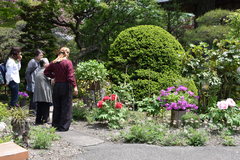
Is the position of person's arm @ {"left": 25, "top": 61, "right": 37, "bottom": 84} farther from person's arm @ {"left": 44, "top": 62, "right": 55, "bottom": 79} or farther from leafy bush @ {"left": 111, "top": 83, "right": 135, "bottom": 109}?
leafy bush @ {"left": 111, "top": 83, "right": 135, "bottom": 109}

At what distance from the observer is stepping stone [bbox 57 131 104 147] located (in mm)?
4877

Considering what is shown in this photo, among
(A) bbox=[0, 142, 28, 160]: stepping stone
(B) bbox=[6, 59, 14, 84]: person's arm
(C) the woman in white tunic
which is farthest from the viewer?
(B) bbox=[6, 59, 14, 84]: person's arm

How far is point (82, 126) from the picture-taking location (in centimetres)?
630

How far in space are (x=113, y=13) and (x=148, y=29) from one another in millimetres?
3768

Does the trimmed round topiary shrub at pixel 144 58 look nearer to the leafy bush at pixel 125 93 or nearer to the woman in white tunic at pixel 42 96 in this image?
the leafy bush at pixel 125 93

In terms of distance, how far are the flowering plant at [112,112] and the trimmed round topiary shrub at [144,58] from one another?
1.45 m

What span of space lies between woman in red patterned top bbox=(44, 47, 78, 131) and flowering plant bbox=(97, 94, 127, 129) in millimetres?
627

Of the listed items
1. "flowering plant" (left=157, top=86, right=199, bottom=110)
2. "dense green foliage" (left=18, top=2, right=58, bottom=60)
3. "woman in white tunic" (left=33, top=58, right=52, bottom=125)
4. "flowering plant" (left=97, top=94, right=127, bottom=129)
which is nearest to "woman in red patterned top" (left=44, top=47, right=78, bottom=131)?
"woman in white tunic" (left=33, top=58, right=52, bottom=125)

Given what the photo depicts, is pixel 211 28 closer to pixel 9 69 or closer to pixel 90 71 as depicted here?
pixel 90 71

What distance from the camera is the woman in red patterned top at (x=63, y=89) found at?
227 inches

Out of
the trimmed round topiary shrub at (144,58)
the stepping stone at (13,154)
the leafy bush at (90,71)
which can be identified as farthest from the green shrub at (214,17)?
the stepping stone at (13,154)

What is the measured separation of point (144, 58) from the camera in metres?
7.63

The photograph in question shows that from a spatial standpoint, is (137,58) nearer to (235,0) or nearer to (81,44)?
(81,44)

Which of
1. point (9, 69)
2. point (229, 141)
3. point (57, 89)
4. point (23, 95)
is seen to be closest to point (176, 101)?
point (229, 141)
